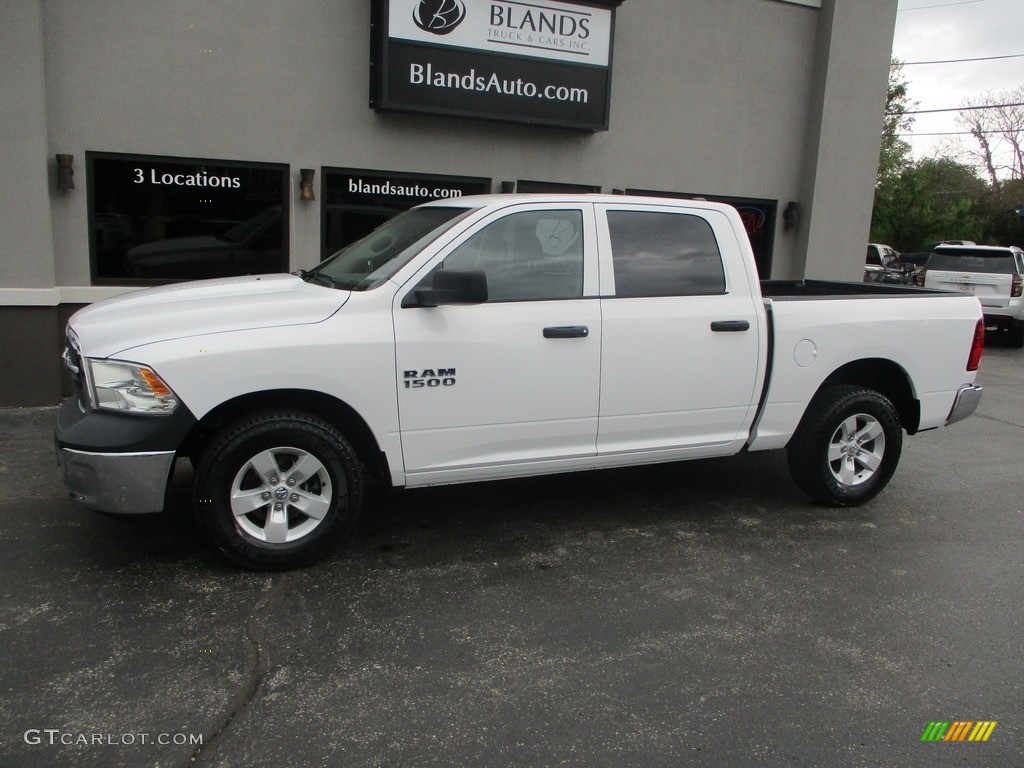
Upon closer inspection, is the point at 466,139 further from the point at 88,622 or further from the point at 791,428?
the point at 88,622

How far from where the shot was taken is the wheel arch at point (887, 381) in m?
5.71

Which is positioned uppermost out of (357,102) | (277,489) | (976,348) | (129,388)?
(357,102)

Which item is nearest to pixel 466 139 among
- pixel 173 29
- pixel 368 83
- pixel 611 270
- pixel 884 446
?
pixel 368 83

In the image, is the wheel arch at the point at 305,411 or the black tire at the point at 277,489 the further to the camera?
the wheel arch at the point at 305,411

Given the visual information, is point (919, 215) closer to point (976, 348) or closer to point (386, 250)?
point (976, 348)

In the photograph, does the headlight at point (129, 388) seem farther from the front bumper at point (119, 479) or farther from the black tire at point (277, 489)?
the black tire at point (277, 489)

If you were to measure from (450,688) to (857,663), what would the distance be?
5.81 ft

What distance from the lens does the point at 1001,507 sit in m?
5.99

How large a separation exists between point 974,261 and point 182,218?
14573 mm

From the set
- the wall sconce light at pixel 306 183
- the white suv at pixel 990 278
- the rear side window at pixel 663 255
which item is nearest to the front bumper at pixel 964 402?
the rear side window at pixel 663 255

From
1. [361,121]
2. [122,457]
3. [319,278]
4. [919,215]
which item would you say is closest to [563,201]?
[319,278]

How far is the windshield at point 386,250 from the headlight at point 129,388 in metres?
1.12

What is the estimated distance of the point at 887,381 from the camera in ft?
19.5

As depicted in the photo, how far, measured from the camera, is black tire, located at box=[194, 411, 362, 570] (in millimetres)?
4133
